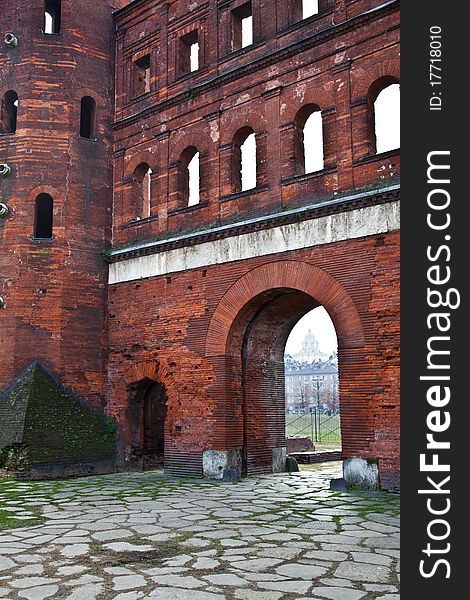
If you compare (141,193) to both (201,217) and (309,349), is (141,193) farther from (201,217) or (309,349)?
(309,349)

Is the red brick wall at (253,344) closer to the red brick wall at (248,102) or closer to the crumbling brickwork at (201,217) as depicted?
the crumbling brickwork at (201,217)

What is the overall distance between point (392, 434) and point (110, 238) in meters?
8.04

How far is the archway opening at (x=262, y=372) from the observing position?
12.2 m

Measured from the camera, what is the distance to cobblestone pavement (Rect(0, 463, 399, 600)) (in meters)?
4.81

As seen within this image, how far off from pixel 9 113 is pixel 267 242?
24.6 feet

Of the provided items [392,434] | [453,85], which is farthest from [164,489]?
[453,85]

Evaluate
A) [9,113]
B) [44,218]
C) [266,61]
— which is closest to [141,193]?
[44,218]

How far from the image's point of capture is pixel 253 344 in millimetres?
12641

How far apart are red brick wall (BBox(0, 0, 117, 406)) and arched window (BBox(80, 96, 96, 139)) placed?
17cm

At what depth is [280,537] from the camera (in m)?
6.64

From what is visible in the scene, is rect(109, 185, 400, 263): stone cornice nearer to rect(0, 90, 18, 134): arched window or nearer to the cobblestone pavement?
rect(0, 90, 18, 134): arched window

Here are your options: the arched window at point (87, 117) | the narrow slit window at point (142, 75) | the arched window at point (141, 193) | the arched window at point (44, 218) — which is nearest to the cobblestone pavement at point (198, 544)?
the arched window at point (44, 218)

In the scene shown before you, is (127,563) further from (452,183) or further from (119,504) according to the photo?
(452,183)

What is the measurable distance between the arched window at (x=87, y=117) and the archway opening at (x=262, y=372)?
20.4 ft
